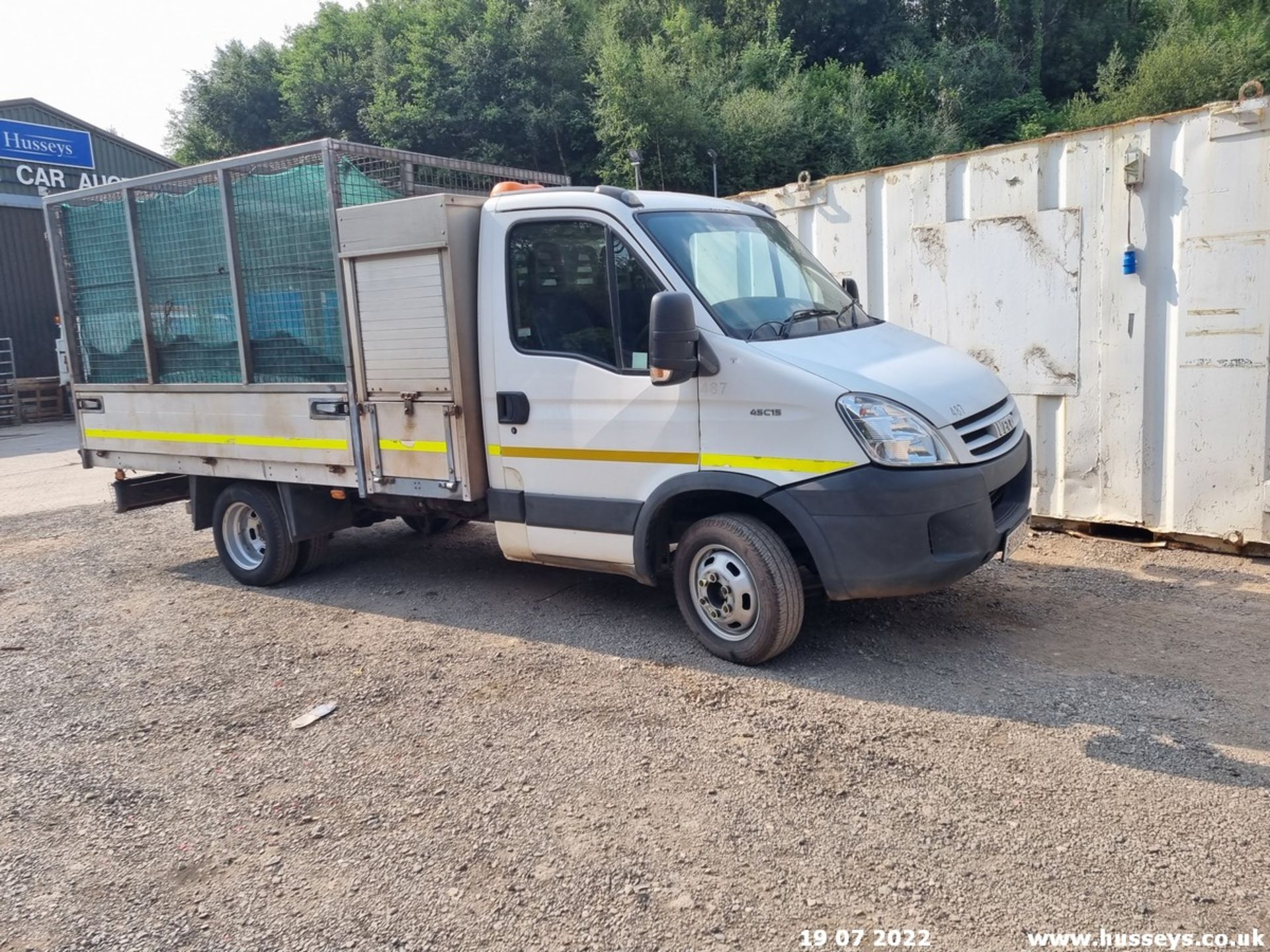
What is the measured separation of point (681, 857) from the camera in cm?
334

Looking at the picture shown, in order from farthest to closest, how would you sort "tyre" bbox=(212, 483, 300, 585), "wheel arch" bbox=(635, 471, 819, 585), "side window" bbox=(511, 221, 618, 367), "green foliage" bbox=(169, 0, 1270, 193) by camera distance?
"green foliage" bbox=(169, 0, 1270, 193)
"tyre" bbox=(212, 483, 300, 585)
"side window" bbox=(511, 221, 618, 367)
"wheel arch" bbox=(635, 471, 819, 585)

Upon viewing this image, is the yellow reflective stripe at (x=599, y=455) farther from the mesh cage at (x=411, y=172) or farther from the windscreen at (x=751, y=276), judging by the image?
the mesh cage at (x=411, y=172)

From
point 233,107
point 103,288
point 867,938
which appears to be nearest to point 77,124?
point 233,107

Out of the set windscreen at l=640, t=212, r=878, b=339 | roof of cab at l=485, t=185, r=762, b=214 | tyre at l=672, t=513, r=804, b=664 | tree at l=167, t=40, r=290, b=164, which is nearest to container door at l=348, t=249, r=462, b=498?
roof of cab at l=485, t=185, r=762, b=214

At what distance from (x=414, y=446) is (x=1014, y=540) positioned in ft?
11.2

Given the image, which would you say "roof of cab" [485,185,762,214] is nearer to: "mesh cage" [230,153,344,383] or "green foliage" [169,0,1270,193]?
"mesh cage" [230,153,344,383]

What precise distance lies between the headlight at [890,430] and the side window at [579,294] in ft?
3.73

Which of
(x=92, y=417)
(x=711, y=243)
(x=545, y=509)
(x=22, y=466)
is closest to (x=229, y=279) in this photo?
(x=92, y=417)

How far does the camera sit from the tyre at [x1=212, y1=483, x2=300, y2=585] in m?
6.91

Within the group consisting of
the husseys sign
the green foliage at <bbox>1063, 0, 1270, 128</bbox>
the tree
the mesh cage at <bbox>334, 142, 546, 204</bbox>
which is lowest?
the mesh cage at <bbox>334, 142, 546, 204</bbox>

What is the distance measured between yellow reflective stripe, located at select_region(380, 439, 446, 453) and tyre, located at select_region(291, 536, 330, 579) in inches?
55.7

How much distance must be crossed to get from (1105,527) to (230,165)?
21.3 ft

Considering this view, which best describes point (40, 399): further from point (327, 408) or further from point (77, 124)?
point (327, 408)

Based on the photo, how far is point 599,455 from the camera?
523 centimetres
